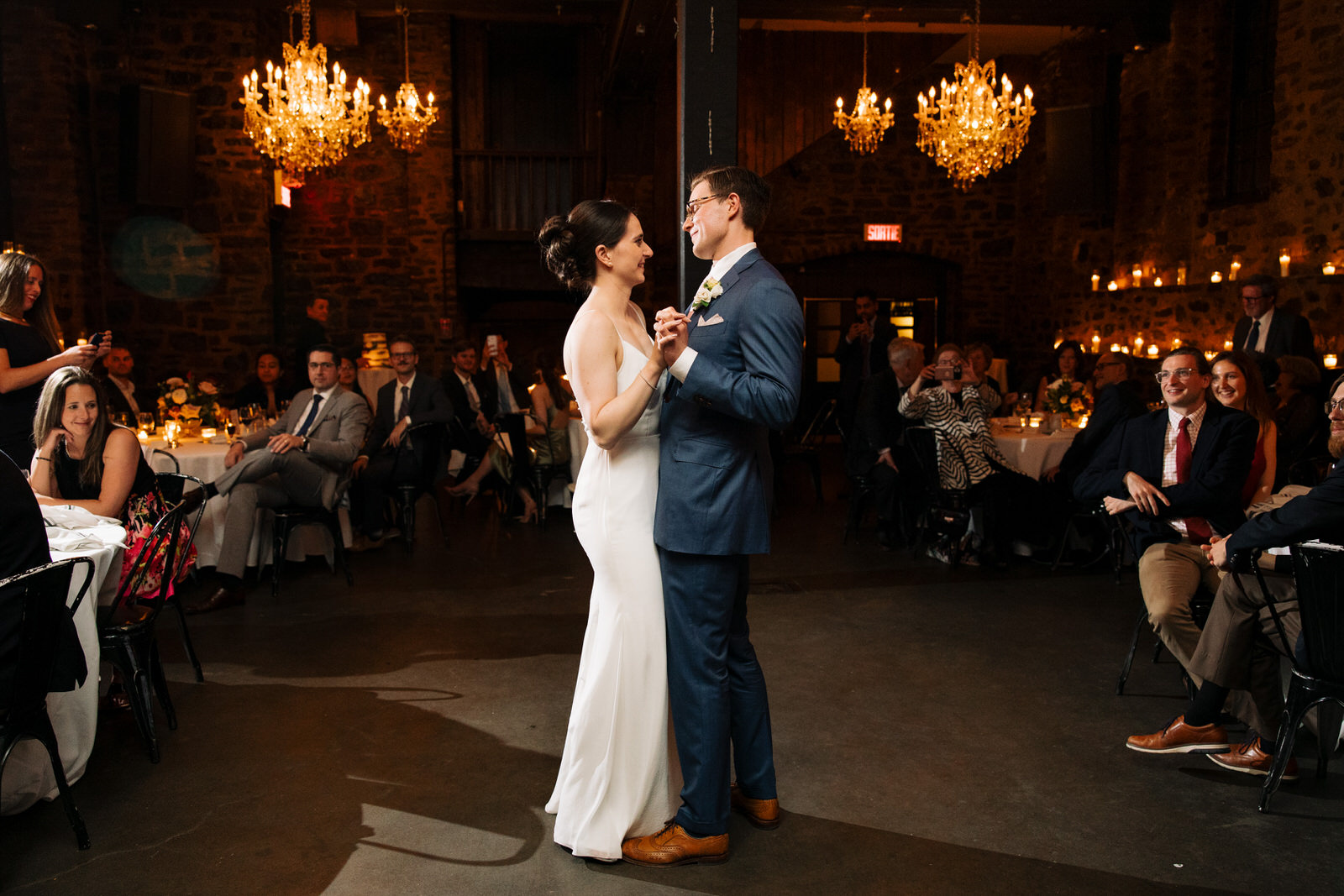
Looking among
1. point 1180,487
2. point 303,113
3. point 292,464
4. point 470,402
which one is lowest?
point 292,464

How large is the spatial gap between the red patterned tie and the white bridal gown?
7.10ft

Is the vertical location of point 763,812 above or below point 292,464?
below

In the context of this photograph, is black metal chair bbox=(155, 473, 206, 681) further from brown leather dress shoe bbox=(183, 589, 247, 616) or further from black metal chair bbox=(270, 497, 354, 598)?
black metal chair bbox=(270, 497, 354, 598)

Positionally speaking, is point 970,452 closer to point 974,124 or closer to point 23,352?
point 974,124

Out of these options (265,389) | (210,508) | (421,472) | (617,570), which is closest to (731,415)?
(617,570)

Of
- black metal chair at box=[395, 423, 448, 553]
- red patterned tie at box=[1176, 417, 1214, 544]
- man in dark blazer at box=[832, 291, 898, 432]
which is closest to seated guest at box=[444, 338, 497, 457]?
black metal chair at box=[395, 423, 448, 553]

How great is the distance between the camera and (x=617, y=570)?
2.51m

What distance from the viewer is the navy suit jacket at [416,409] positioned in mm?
6430

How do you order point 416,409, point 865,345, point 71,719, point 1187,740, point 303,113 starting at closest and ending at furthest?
point 71,719 < point 1187,740 < point 416,409 < point 303,113 < point 865,345

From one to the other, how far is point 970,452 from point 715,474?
368 cm

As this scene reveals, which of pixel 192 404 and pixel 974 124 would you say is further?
pixel 974 124

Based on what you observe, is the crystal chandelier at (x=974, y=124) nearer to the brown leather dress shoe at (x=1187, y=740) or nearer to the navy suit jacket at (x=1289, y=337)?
the navy suit jacket at (x=1289, y=337)

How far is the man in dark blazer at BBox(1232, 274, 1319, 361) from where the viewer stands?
278 inches

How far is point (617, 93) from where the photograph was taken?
1088 cm
